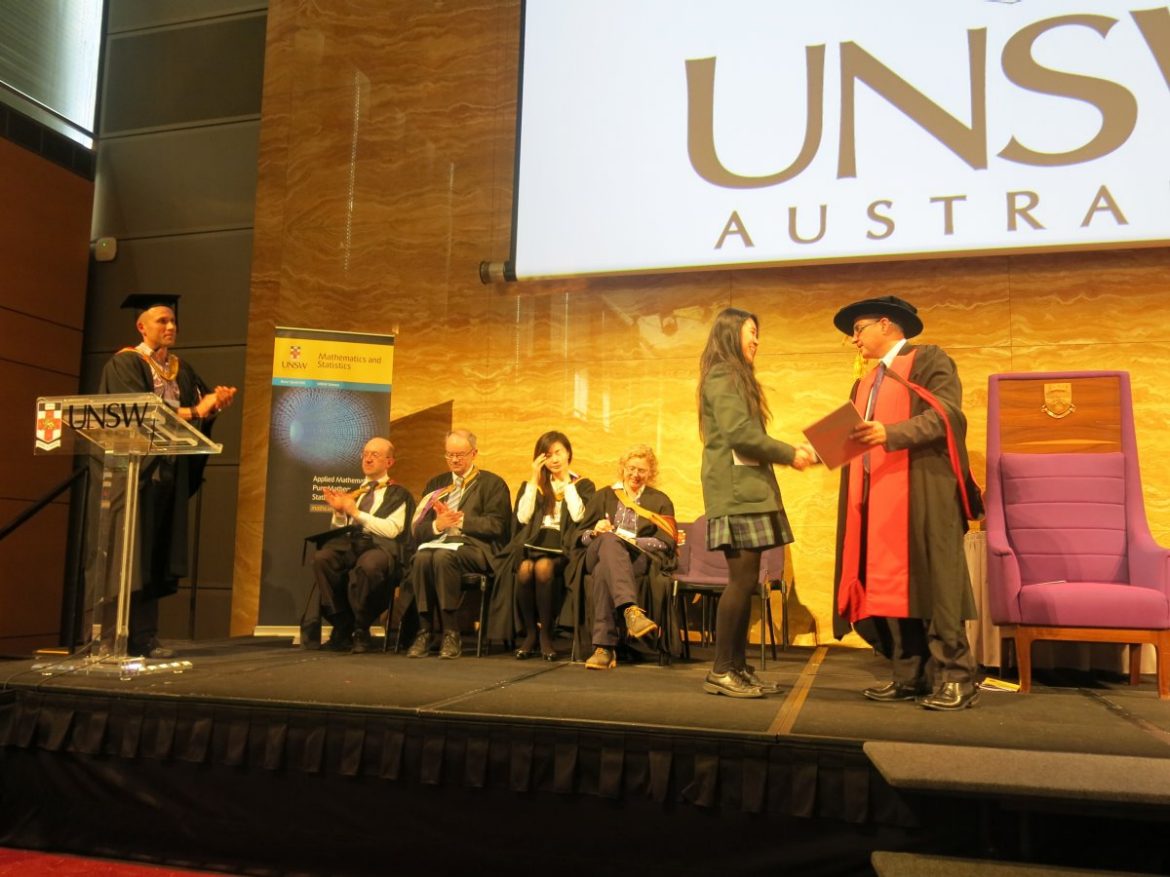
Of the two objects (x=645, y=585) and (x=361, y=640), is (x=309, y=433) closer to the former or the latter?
(x=361, y=640)

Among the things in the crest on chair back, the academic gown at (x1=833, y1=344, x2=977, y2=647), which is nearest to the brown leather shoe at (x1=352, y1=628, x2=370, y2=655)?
the academic gown at (x1=833, y1=344, x2=977, y2=647)

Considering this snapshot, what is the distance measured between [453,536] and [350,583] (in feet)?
1.76

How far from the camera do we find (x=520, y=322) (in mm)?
5949

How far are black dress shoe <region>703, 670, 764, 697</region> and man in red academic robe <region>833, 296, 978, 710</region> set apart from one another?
43 centimetres

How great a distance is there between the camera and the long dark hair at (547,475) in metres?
4.88

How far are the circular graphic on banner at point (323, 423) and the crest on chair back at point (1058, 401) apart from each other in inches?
128

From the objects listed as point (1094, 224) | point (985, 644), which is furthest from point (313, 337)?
point (1094, 224)

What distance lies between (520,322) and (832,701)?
11.1 feet

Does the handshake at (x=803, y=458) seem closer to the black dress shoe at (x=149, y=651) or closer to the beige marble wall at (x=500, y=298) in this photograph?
the beige marble wall at (x=500, y=298)

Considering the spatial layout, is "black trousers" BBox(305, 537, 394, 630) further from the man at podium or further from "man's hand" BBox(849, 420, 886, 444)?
"man's hand" BBox(849, 420, 886, 444)

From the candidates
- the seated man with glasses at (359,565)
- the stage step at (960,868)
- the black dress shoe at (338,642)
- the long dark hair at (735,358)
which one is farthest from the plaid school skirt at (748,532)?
the black dress shoe at (338,642)

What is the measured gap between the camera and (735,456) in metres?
3.18

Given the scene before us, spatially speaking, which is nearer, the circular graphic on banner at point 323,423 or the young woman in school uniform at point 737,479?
the young woman in school uniform at point 737,479

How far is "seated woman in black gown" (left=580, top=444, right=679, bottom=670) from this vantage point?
4.21m
